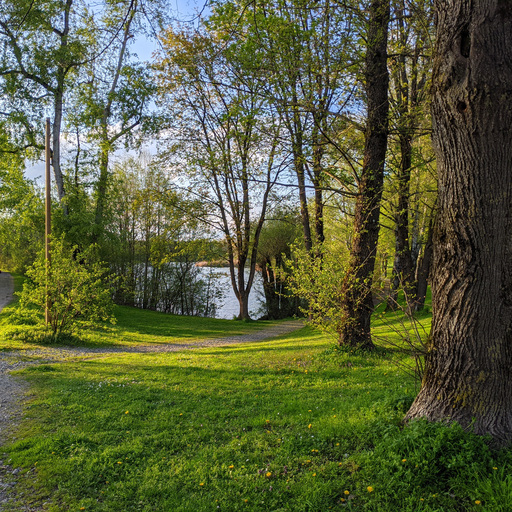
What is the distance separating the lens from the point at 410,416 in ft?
12.3

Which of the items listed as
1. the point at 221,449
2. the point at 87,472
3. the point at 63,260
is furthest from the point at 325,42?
the point at 63,260

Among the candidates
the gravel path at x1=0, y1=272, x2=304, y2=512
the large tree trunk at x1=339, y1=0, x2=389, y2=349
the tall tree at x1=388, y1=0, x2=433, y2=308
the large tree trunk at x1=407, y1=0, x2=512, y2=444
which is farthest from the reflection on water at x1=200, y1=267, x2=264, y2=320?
the large tree trunk at x1=407, y1=0, x2=512, y2=444

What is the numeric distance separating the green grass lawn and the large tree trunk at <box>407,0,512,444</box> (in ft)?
1.37

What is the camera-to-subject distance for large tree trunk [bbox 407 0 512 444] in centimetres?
324

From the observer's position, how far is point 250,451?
388 cm

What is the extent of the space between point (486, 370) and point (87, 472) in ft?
12.8

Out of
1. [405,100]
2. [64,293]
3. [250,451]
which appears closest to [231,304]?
[64,293]

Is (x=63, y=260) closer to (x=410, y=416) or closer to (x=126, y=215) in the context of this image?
(x=410, y=416)

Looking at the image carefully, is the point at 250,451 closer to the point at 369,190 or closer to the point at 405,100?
the point at 369,190

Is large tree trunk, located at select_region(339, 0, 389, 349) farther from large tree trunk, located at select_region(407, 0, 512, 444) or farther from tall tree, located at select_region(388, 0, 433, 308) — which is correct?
large tree trunk, located at select_region(407, 0, 512, 444)

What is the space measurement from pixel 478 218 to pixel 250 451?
3203 millimetres

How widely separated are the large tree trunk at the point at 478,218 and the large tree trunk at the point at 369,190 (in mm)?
4250

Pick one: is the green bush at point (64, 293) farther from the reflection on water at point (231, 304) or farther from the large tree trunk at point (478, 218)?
the reflection on water at point (231, 304)

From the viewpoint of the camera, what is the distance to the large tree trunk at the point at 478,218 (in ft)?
10.6
